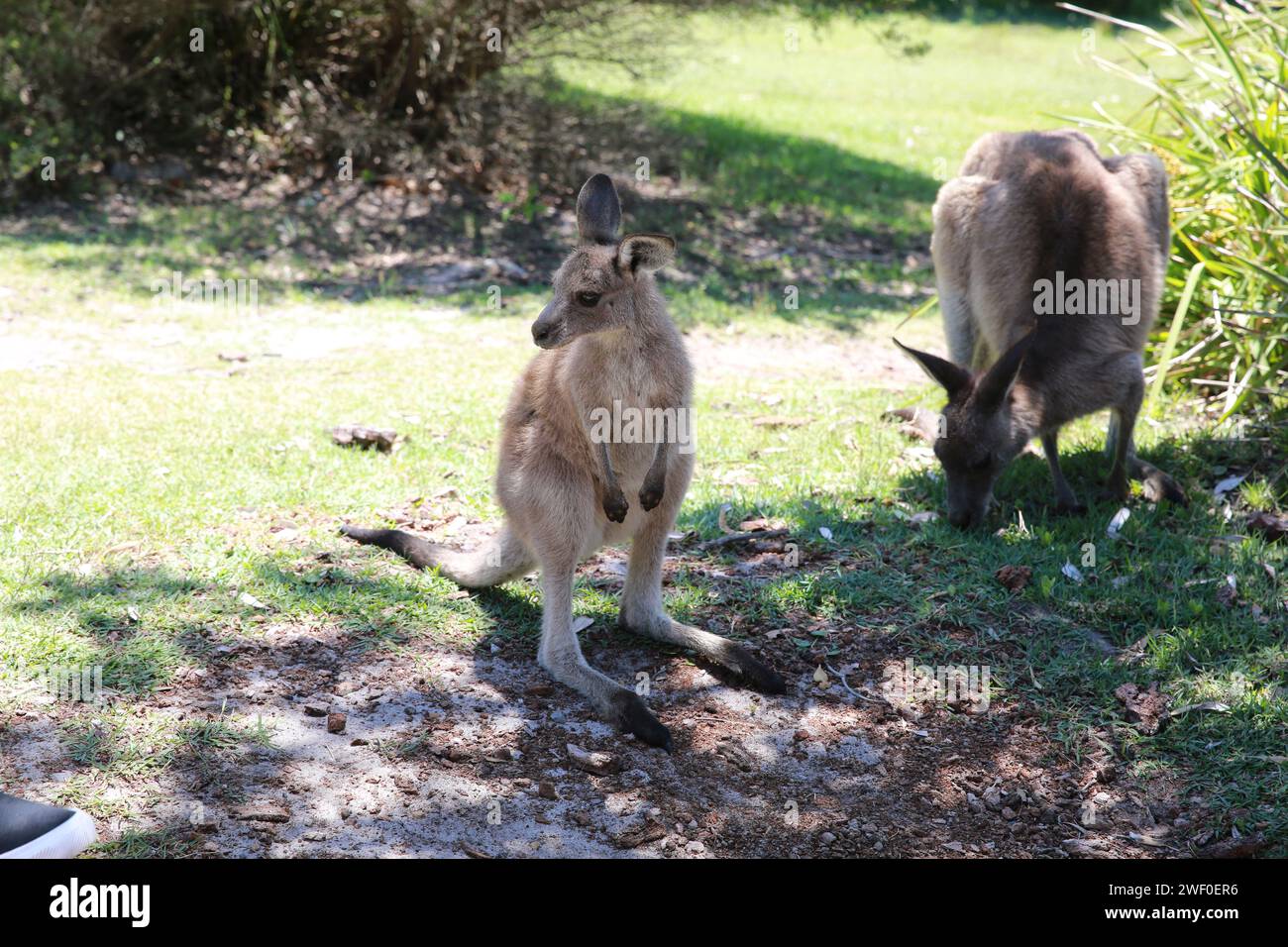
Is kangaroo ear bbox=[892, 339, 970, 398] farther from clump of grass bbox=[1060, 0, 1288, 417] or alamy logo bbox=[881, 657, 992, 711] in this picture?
alamy logo bbox=[881, 657, 992, 711]

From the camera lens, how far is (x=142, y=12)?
9133mm

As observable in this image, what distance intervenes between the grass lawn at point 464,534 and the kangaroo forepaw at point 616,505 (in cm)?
50

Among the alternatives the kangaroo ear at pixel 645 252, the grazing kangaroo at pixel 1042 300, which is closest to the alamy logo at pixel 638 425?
the kangaroo ear at pixel 645 252

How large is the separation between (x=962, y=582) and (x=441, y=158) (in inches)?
262

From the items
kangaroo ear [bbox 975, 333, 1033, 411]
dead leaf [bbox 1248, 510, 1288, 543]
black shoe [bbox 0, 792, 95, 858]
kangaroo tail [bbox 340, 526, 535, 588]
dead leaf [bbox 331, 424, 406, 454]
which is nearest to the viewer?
black shoe [bbox 0, 792, 95, 858]

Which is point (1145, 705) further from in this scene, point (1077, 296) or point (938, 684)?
point (1077, 296)

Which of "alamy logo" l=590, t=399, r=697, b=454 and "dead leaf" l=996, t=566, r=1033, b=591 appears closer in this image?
"alamy logo" l=590, t=399, r=697, b=454

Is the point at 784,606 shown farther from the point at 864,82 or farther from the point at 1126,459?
the point at 864,82

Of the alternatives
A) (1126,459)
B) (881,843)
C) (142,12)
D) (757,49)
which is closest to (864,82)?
(757,49)

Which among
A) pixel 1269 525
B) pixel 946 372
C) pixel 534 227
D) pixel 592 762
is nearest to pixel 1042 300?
pixel 946 372

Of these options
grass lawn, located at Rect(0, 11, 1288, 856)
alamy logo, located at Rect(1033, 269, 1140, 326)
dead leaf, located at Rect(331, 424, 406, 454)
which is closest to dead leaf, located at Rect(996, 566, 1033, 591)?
grass lawn, located at Rect(0, 11, 1288, 856)

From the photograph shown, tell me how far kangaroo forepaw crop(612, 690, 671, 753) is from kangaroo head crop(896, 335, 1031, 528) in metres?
1.66

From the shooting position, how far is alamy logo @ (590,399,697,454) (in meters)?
3.51

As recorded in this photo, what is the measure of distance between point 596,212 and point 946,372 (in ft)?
4.98
